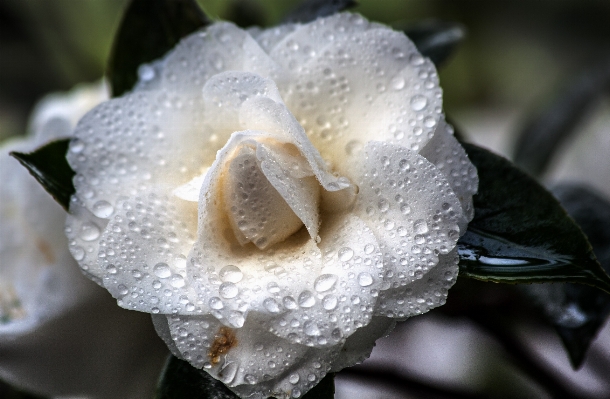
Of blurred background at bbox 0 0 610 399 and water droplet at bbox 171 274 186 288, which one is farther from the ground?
water droplet at bbox 171 274 186 288

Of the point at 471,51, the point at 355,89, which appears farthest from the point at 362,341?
the point at 471,51

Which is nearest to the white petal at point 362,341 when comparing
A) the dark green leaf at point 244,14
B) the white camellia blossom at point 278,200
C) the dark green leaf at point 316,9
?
the white camellia blossom at point 278,200

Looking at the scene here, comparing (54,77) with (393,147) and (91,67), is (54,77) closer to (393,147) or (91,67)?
(91,67)

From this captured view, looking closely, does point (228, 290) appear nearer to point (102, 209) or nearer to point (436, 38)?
point (102, 209)

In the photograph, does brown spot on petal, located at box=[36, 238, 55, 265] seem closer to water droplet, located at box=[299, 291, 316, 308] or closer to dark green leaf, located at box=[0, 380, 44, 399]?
dark green leaf, located at box=[0, 380, 44, 399]

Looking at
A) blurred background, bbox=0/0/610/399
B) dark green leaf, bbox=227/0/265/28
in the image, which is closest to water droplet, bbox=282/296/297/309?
dark green leaf, bbox=227/0/265/28
